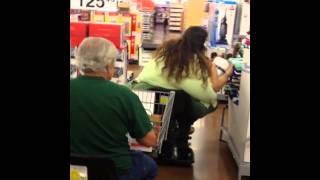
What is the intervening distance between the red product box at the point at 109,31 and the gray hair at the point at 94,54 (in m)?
1.54

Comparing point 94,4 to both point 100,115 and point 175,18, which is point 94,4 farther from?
point 175,18

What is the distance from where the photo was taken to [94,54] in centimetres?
200

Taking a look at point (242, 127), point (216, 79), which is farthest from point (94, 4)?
→ point (242, 127)

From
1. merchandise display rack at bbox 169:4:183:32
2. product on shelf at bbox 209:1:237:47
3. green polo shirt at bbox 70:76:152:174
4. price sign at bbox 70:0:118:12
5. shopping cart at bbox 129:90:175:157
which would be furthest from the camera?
merchandise display rack at bbox 169:4:183:32

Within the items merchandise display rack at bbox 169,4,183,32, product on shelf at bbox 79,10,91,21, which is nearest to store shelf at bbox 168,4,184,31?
merchandise display rack at bbox 169,4,183,32

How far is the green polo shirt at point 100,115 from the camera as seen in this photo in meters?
1.95

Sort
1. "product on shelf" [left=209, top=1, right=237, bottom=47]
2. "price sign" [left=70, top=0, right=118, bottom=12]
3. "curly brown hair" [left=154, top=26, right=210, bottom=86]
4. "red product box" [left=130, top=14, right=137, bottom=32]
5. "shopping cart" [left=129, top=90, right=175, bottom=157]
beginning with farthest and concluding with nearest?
"red product box" [left=130, top=14, right=137, bottom=32] < "product on shelf" [left=209, top=1, right=237, bottom=47] < "price sign" [left=70, top=0, right=118, bottom=12] < "curly brown hair" [left=154, top=26, right=210, bottom=86] < "shopping cart" [left=129, top=90, right=175, bottom=157]

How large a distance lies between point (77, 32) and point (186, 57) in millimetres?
1015

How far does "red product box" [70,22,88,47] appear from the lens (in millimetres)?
3518

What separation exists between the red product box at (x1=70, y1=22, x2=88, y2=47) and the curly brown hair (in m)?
0.70

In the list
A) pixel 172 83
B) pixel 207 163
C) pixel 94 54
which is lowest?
pixel 207 163

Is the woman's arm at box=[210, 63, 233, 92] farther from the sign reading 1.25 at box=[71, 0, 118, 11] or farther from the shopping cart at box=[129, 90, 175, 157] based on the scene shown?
the sign reading 1.25 at box=[71, 0, 118, 11]

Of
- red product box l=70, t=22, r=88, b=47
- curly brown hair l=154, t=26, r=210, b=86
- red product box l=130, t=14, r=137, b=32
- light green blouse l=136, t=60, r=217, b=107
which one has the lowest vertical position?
light green blouse l=136, t=60, r=217, b=107
